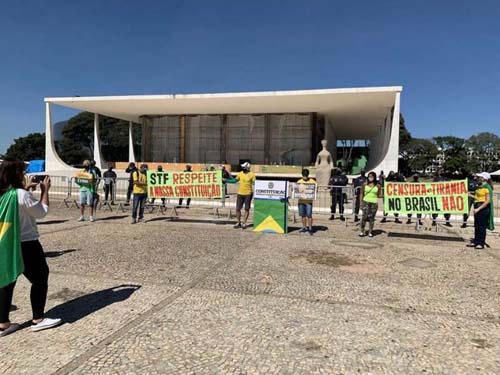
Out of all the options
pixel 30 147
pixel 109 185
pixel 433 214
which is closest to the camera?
pixel 433 214

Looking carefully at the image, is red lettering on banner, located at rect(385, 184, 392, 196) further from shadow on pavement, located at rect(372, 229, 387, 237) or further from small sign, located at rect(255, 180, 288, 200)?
small sign, located at rect(255, 180, 288, 200)

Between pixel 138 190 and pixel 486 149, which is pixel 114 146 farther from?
pixel 486 149

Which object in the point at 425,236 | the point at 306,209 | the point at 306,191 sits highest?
the point at 306,191

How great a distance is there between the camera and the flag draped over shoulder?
3256 millimetres

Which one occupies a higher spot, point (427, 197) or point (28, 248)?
point (427, 197)

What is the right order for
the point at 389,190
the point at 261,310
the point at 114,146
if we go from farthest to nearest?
the point at 114,146, the point at 389,190, the point at 261,310

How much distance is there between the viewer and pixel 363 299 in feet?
15.3

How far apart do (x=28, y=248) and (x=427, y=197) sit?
9.05 meters

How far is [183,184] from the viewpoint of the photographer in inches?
448

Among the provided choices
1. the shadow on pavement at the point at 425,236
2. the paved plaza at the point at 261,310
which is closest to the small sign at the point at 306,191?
the paved plaza at the point at 261,310

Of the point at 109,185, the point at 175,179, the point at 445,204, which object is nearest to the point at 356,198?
the point at 445,204

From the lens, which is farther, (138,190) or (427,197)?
(138,190)

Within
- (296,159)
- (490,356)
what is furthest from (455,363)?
(296,159)

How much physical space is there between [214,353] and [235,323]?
0.67 metres
